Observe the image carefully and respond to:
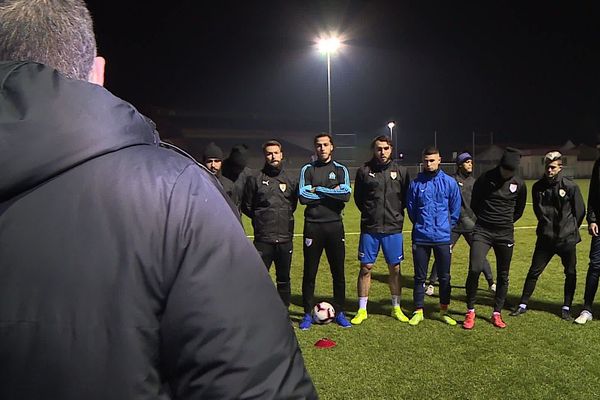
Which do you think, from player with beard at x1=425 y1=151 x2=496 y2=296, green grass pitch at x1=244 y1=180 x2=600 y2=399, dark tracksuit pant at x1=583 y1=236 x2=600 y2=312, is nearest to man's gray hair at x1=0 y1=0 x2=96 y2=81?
green grass pitch at x1=244 y1=180 x2=600 y2=399

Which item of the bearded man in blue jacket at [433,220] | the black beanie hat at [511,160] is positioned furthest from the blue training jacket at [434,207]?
the black beanie hat at [511,160]

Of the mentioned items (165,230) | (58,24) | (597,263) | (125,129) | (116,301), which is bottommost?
(597,263)

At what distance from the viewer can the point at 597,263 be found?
6332 mm

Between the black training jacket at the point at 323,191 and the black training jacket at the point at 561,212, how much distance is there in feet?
8.52

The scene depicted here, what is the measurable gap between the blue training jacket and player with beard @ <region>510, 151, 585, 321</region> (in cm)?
123

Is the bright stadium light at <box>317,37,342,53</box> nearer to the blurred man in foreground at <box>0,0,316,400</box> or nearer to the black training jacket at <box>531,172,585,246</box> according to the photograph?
the black training jacket at <box>531,172,585,246</box>

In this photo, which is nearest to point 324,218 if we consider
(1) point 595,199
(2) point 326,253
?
(2) point 326,253

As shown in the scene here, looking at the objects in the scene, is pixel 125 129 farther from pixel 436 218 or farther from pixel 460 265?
pixel 460 265

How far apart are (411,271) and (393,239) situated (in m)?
3.20

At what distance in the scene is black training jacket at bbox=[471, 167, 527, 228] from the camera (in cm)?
643

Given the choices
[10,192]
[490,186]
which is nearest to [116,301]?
[10,192]

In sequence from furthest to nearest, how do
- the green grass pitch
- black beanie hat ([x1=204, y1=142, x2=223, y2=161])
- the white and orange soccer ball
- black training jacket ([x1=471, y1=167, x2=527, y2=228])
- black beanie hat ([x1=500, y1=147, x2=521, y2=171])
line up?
black beanie hat ([x1=204, y1=142, x2=223, y2=161])
black training jacket ([x1=471, y1=167, x2=527, y2=228])
black beanie hat ([x1=500, y1=147, x2=521, y2=171])
the white and orange soccer ball
the green grass pitch

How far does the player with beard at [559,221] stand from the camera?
641cm

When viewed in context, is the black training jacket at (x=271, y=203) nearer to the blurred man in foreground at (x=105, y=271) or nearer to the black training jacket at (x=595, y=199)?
the black training jacket at (x=595, y=199)
